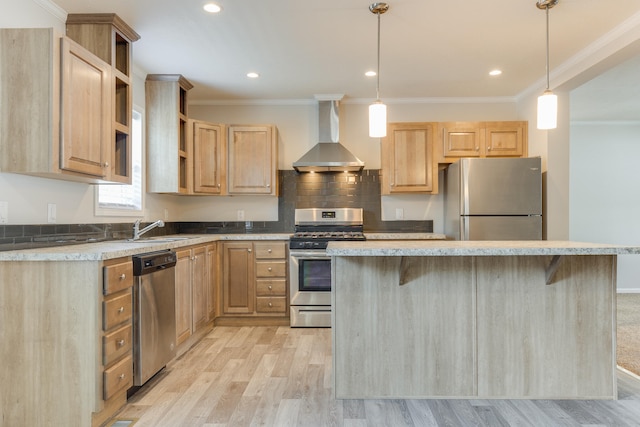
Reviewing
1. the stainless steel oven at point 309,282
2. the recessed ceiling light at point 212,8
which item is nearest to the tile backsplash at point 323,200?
the stainless steel oven at point 309,282

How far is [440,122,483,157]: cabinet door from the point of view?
4.45 metres

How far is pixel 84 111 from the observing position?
2.45m

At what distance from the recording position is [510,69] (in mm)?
3832

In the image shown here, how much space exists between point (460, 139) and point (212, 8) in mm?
2904

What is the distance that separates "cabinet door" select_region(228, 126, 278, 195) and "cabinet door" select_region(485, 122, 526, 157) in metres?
2.37

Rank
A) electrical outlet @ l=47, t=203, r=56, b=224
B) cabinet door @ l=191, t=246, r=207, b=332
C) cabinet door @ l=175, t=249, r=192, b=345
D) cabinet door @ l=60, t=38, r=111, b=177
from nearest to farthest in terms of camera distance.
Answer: cabinet door @ l=60, t=38, r=111, b=177 → electrical outlet @ l=47, t=203, r=56, b=224 → cabinet door @ l=175, t=249, r=192, b=345 → cabinet door @ l=191, t=246, r=207, b=332

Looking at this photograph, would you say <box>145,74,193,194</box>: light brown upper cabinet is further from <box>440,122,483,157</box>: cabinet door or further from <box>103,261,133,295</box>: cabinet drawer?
<box>440,122,483,157</box>: cabinet door

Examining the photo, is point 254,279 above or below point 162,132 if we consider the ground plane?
below

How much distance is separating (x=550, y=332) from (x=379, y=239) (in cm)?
219

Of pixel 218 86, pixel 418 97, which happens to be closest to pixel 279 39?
pixel 218 86

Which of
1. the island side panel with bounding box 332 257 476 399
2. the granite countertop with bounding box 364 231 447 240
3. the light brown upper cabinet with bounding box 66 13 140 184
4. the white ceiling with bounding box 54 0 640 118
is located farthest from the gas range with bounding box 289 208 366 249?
the island side panel with bounding box 332 257 476 399

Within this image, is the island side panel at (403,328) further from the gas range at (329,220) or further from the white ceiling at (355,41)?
the gas range at (329,220)

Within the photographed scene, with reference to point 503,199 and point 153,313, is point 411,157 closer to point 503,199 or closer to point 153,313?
point 503,199

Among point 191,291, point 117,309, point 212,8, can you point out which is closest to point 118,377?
point 117,309
